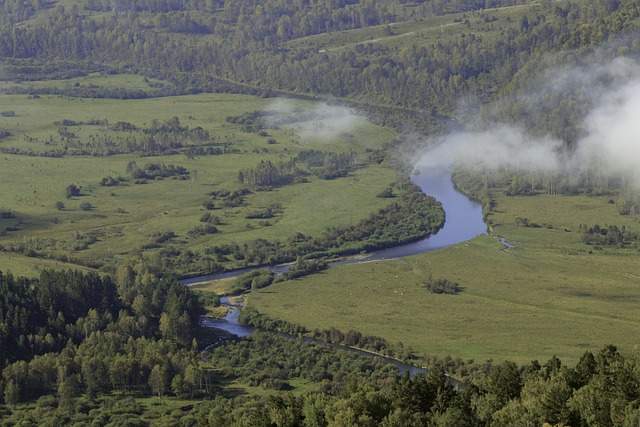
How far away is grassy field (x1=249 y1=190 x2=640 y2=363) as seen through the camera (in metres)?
103

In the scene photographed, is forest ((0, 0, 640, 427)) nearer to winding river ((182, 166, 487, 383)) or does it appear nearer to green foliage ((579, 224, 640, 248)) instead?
green foliage ((579, 224, 640, 248))

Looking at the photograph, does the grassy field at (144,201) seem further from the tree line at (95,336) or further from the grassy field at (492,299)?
the grassy field at (492,299)

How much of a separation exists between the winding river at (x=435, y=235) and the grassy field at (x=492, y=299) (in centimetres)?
288

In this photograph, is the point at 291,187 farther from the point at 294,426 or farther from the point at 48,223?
the point at 294,426

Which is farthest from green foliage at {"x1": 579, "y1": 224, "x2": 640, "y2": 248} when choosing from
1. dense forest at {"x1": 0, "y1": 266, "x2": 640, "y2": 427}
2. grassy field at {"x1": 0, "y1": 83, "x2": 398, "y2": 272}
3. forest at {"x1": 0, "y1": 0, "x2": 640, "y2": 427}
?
dense forest at {"x1": 0, "y1": 266, "x2": 640, "y2": 427}

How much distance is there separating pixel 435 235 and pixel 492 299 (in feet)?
91.5

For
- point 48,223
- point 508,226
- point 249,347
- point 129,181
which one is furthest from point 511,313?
point 129,181

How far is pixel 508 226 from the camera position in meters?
145

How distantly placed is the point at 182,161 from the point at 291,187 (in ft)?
73.9

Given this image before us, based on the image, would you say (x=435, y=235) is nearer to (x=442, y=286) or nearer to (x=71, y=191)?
(x=442, y=286)

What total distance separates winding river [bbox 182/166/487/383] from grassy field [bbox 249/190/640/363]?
2882 mm

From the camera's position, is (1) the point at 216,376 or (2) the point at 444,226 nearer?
(1) the point at 216,376

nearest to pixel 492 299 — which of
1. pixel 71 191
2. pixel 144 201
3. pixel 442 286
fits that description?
pixel 442 286

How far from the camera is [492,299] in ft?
379
